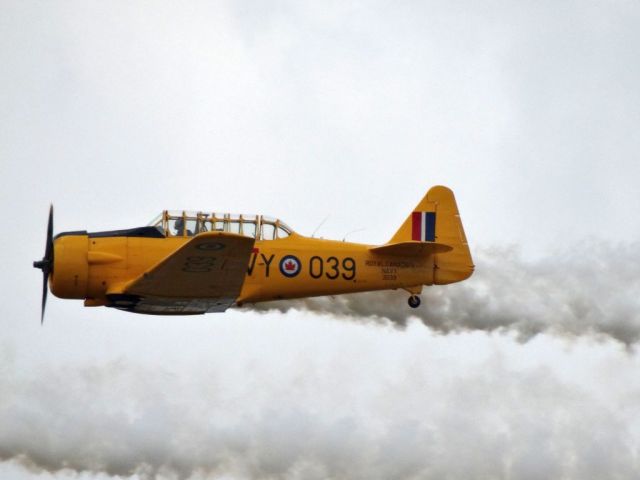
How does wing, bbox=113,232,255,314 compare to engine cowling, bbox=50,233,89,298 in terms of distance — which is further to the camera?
engine cowling, bbox=50,233,89,298

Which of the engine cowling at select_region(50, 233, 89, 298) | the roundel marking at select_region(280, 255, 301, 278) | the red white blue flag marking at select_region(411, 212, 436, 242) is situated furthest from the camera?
the red white blue flag marking at select_region(411, 212, 436, 242)

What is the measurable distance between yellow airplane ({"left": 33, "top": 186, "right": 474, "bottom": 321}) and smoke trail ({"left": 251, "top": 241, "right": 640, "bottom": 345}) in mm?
1385

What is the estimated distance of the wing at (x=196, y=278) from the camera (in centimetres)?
3447

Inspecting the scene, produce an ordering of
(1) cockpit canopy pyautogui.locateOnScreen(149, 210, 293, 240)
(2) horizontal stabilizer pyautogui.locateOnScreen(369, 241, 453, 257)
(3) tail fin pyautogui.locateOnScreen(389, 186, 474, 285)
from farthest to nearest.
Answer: (3) tail fin pyautogui.locateOnScreen(389, 186, 474, 285) → (2) horizontal stabilizer pyautogui.locateOnScreen(369, 241, 453, 257) → (1) cockpit canopy pyautogui.locateOnScreen(149, 210, 293, 240)

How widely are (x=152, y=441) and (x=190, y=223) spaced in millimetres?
4494

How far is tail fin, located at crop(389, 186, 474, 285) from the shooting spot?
38.7m

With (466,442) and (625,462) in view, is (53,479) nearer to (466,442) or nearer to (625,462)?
(466,442)

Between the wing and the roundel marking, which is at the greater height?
the roundel marking

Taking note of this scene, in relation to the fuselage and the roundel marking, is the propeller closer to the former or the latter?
the fuselage

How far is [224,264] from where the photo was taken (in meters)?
35.1

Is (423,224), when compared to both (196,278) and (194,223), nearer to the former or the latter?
(194,223)

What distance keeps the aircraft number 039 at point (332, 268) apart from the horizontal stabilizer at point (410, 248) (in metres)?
0.53

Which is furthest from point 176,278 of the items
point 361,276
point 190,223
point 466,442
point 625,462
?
point 625,462

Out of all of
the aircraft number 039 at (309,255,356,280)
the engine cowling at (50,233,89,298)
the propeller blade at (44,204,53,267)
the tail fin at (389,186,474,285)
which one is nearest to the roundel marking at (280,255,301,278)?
the aircraft number 039 at (309,255,356,280)
